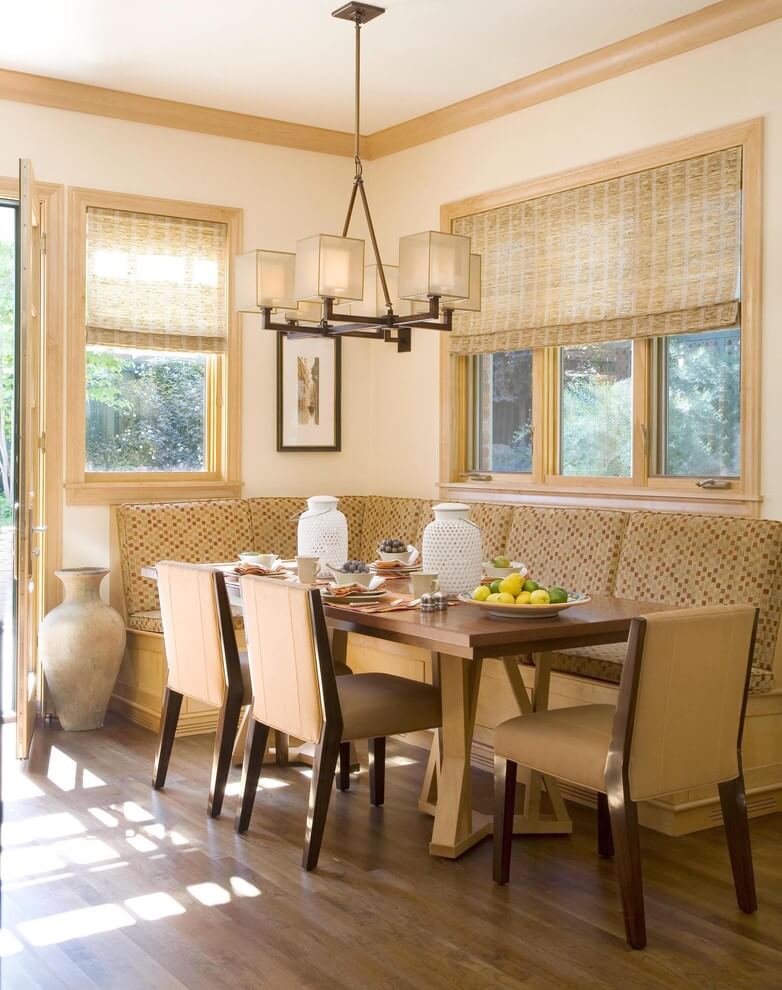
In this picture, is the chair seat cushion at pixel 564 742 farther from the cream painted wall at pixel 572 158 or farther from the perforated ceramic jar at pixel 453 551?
the cream painted wall at pixel 572 158

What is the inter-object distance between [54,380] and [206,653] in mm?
1975

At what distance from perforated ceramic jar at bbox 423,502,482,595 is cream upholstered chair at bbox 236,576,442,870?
375 mm

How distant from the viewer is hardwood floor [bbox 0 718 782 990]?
2.58 m

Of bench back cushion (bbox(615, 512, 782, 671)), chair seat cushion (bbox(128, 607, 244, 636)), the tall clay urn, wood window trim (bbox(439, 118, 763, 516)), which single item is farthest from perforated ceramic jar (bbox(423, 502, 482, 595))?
the tall clay urn

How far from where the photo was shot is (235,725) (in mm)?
3758

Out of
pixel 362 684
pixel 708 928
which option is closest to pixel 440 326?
pixel 362 684

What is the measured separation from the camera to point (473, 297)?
12.3ft

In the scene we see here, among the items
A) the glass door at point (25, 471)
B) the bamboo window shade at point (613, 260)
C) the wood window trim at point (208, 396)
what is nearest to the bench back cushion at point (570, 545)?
the bamboo window shade at point (613, 260)

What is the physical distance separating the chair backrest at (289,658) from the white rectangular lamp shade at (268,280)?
111cm

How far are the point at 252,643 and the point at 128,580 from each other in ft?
6.30

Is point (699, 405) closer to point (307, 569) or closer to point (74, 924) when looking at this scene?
point (307, 569)

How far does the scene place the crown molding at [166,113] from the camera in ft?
16.4

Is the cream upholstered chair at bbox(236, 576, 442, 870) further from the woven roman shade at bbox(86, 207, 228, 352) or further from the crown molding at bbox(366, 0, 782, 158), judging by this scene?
the crown molding at bbox(366, 0, 782, 158)

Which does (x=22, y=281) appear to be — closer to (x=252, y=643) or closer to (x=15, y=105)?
(x=15, y=105)
